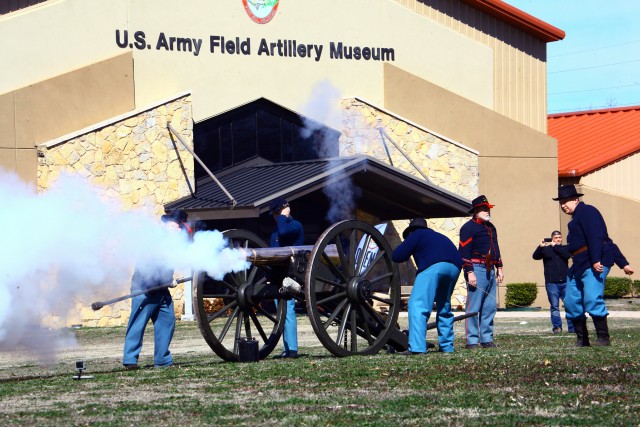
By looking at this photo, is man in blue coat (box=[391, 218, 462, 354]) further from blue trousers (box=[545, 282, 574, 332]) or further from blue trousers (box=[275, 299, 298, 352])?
blue trousers (box=[545, 282, 574, 332])

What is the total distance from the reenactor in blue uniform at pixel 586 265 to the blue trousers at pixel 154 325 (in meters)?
4.64

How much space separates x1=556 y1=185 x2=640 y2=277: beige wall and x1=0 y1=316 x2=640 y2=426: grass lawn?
21.3m

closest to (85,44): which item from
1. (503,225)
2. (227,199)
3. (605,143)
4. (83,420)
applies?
(227,199)

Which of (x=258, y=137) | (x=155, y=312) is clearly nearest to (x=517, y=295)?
(x=258, y=137)

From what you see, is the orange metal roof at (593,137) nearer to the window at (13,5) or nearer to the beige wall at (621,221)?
the beige wall at (621,221)

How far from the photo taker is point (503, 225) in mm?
29938

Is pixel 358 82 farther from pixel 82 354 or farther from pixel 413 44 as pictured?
pixel 82 354

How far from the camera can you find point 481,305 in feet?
46.4

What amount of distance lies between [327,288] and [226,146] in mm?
14029

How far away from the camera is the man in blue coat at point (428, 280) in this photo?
12766mm

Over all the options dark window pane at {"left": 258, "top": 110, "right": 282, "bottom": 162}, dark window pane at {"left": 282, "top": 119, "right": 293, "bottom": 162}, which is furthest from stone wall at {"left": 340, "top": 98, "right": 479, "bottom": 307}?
dark window pane at {"left": 258, "top": 110, "right": 282, "bottom": 162}

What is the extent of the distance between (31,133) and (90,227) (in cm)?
1208

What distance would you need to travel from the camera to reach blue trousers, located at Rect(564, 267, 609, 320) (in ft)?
43.1

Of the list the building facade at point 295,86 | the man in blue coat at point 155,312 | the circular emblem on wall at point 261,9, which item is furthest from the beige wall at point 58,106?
the man in blue coat at point 155,312
